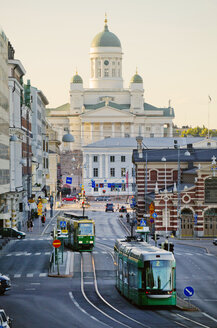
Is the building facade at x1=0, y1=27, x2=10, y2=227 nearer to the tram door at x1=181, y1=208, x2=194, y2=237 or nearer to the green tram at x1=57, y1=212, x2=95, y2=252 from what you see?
the green tram at x1=57, y1=212, x2=95, y2=252

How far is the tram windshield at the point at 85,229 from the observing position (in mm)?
72625

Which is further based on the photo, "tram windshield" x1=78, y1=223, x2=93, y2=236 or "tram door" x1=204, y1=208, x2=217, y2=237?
"tram door" x1=204, y1=208, x2=217, y2=237

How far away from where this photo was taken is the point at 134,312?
1604 inches

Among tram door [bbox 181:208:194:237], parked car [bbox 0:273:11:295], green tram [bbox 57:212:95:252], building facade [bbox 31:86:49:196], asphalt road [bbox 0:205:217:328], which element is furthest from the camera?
building facade [bbox 31:86:49:196]

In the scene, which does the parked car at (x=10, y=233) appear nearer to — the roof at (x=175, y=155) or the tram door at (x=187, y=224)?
the tram door at (x=187, y=224)

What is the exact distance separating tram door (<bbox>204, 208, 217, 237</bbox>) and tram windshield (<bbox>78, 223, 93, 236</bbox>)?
116 ft

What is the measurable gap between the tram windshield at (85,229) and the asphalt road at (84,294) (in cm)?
201

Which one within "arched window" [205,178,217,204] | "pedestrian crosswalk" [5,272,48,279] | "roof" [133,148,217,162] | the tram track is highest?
"roof" [133,148,217,162]

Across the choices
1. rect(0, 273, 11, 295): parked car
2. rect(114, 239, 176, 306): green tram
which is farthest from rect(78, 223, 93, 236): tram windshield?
rect(114, 239, 176, 306): green tram

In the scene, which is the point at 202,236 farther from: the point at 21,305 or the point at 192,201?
the point at 21,305

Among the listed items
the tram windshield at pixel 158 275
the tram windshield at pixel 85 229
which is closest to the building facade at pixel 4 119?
the tram windshield at pixel 85 229

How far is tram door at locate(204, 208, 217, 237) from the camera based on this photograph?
105562 millimetres

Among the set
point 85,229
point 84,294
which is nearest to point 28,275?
point 84,294

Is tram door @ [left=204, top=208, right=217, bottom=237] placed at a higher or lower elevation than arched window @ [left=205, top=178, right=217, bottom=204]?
lower
